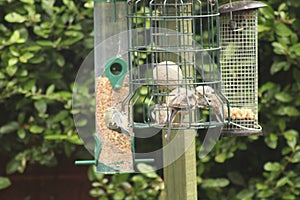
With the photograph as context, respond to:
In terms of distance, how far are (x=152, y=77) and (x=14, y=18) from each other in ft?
4.58

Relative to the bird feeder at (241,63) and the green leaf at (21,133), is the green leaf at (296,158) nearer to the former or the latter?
the bird feeder at (241,63)

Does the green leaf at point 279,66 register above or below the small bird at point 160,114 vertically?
above

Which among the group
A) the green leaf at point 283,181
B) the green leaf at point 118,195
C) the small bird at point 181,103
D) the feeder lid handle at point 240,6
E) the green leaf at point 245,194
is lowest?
the green leaf at point 245,194

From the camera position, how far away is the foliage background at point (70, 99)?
3.50m

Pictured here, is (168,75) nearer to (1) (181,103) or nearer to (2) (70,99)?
(1) (181,103)

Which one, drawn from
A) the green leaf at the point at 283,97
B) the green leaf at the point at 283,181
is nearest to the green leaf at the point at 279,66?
the green leaf at the point at 283,97

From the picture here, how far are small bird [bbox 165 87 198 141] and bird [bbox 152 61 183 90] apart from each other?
53 millimetres

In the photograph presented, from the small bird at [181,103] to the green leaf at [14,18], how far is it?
1.47 metres

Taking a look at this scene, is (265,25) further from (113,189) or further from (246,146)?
(113,189)

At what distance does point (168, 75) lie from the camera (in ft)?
7.34

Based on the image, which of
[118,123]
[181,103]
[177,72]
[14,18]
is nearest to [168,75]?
[177,72]

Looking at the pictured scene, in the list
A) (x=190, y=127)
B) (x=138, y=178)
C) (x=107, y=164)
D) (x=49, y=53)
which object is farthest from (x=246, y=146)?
(x=190, y=127)

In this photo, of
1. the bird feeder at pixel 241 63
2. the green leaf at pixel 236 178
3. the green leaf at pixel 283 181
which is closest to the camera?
the bird feeder at pixel 241 63

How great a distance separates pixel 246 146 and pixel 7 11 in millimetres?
1358
